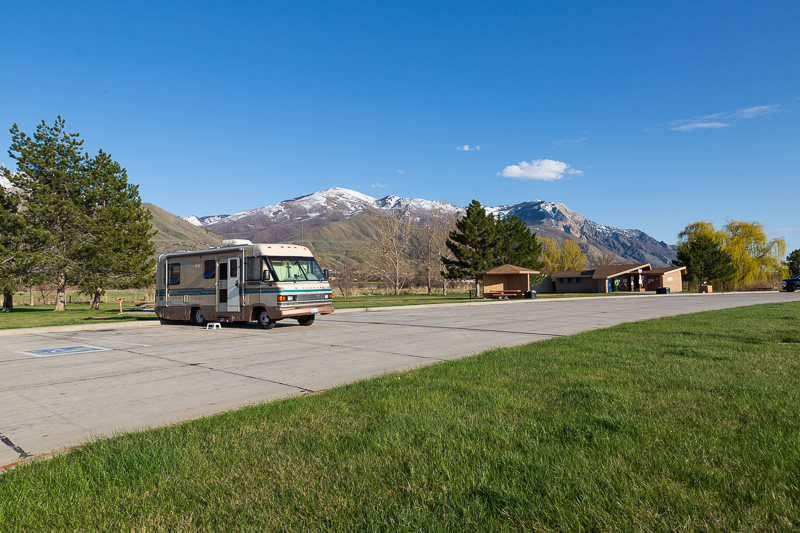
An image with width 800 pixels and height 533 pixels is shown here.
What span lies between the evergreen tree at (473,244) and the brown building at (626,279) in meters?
22.7

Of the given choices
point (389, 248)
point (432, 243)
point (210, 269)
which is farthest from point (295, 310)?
point (432, 243)

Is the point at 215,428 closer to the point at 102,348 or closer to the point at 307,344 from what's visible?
the point at 307,344

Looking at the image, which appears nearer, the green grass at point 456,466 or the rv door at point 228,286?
the green grass at point 456,466

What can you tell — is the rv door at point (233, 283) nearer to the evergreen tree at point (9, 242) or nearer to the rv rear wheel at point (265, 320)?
the rv rear wheel at point (265, 320)

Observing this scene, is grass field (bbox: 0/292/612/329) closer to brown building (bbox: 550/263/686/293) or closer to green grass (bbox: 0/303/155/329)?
green grass (bbox: 0/303/155/329)

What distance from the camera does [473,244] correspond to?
5331 centimetres

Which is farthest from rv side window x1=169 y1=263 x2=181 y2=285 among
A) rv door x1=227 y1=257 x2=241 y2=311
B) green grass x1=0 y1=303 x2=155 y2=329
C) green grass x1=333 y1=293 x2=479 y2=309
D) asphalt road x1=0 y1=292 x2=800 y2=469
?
green grass x1=333 y1=293 x2=479 y2=309

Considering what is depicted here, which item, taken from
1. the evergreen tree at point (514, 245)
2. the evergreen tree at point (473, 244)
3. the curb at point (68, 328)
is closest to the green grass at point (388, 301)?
the evergreen tree at point (473, 244)

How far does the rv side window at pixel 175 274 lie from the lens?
19.4 m

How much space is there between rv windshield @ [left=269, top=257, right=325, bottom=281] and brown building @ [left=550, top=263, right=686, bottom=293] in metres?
57.1

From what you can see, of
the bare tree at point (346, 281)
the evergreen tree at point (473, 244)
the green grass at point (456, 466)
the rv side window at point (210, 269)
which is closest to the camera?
the green grass at point (456, 466)

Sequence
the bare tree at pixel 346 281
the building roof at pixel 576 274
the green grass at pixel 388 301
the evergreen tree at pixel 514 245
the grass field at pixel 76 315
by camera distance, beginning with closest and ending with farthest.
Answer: the grass field at pixel 76 315, the green grass at pixel 388 301, the bare tree at pixel 346 281, the evergreen tree at pixel 514 245, the building roof at pixel 576 274

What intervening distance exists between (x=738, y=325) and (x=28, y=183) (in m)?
38.9

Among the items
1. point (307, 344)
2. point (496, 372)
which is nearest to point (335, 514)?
point (496, 372)
